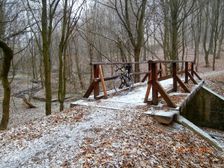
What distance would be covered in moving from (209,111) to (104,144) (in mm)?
7233

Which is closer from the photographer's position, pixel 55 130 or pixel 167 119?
pixel 55 130

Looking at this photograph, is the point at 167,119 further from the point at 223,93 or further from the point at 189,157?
the point at 223,93

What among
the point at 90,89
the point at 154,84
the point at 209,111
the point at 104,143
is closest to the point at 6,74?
→ the point at 90,89

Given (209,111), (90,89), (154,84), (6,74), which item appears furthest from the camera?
(209,111)

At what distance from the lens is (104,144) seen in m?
4.71

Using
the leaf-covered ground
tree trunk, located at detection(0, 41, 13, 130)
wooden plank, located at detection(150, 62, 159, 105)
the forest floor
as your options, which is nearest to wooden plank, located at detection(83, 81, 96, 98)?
the forest floor

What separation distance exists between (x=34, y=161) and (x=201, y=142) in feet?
11.7

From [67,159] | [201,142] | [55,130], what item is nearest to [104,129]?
[55,130]

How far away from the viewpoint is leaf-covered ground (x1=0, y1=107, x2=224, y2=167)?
4219 millimetres

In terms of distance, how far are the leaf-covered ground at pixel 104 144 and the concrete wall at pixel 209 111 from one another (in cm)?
486

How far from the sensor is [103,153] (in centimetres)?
437

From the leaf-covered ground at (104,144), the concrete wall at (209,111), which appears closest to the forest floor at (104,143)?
the leaf-covered ground at (104,144)

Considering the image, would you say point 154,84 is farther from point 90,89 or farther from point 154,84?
point 90,89

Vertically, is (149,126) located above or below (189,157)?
above
